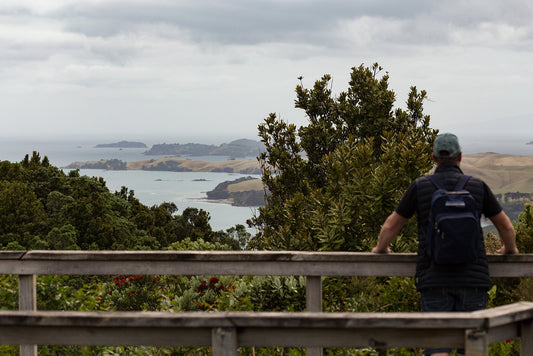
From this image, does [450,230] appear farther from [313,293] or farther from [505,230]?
[313,293]

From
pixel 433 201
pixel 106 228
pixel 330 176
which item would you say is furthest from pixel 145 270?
pixel 106 228

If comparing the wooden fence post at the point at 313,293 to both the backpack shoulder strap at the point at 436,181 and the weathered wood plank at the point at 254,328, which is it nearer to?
the backpack shoulder strap at the point at 436,181

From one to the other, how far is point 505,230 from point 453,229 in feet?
2.33

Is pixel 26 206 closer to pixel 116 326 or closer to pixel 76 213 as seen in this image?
pixel 76 213

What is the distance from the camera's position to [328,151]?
49.3ft

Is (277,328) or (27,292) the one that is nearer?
(277,328)

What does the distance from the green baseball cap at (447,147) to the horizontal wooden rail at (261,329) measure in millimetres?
1478

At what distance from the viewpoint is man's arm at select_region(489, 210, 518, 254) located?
3928 millimetres

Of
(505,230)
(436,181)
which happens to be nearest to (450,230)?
(436,181)

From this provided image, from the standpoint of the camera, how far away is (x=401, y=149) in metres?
9.17

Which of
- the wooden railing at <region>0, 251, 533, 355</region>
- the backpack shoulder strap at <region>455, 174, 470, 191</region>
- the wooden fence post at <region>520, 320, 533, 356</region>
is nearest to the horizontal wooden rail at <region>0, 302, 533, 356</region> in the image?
the wooden railing at <region>0, 251, 533, 355</region>

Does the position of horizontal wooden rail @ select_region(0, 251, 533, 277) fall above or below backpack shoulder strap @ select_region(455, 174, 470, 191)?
below

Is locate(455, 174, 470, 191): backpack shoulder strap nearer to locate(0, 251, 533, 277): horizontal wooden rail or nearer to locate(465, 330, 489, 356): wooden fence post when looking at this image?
locate(0, 251, 533, 277): horizontal wooden rail

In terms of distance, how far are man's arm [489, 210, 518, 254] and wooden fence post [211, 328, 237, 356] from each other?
2.27 m
